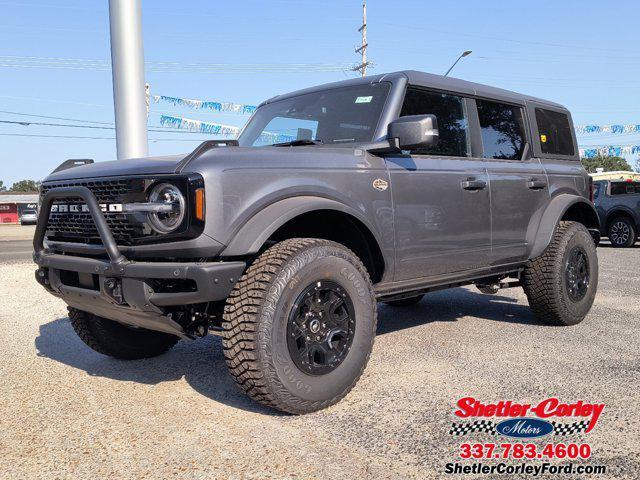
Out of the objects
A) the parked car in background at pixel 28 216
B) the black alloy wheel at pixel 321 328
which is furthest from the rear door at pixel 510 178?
the parked car in background at pixel 28 216

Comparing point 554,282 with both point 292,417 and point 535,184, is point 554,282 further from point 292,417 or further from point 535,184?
point 292,417

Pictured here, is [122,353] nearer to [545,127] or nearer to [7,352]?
[7,352]

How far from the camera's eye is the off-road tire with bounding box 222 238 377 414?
2.85 m

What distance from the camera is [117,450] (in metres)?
2.64

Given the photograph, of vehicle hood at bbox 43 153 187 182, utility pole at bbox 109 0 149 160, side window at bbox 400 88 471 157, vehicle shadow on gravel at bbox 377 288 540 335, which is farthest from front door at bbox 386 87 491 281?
utility pole at bbox 109 0 149 160

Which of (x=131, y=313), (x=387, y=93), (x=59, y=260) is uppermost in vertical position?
(x=387, y=93)

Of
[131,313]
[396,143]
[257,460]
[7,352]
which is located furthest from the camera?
[7,352]

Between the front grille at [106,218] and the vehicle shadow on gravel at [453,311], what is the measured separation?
268 cm

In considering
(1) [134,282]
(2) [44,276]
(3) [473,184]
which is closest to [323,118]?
(3) [473,184]

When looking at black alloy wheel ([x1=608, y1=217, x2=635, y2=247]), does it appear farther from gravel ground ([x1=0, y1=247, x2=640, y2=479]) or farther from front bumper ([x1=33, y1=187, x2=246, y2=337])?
front bumper ([x1=33, y1=187, x2=246, y2=337])

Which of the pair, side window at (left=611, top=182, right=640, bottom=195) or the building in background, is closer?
side window at (left=611, top=182, right=640, bottom=195)

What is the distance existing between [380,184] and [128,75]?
18.9ft

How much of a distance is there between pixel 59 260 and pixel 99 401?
84cm

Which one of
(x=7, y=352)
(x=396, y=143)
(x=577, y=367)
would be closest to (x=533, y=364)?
(x=577, y=367)
